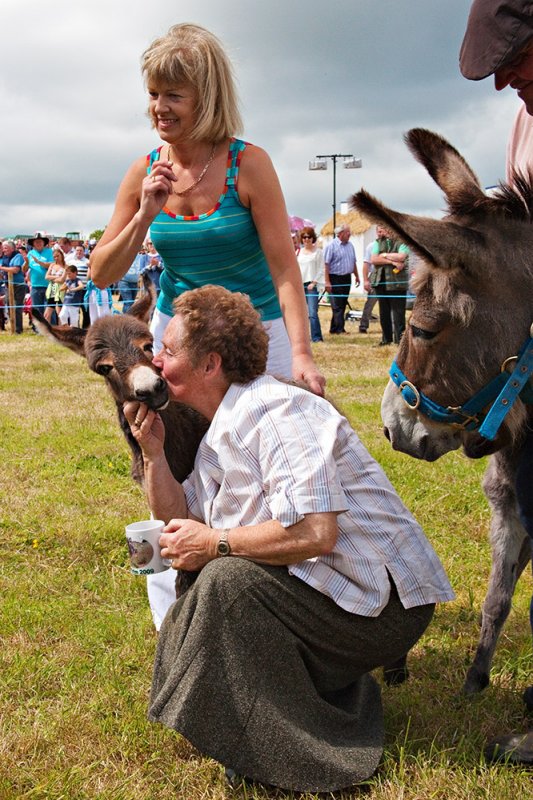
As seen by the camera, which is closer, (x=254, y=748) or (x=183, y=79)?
(x=254, y=748)

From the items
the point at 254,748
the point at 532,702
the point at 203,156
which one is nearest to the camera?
the point at 254,748

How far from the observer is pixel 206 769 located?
8.82 feet

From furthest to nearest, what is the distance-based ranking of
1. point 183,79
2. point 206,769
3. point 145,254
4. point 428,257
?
point 145,254, point 183,79, point 206,769, point 428,257

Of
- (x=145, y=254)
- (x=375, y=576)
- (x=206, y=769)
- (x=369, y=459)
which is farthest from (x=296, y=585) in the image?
(x=145, y=254)

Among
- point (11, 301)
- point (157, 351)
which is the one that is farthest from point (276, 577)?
point (11, 301)

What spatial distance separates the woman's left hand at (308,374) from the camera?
322cm

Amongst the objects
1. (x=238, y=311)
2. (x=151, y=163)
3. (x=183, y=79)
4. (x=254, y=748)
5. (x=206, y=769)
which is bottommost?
(x=206, y=769)

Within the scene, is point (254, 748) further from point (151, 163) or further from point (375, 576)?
point (151, 163)

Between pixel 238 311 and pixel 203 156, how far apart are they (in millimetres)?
1099

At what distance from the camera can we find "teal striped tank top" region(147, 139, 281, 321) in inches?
136

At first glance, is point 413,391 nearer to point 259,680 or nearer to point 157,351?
point 259,680

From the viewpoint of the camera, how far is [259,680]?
2.52 metres

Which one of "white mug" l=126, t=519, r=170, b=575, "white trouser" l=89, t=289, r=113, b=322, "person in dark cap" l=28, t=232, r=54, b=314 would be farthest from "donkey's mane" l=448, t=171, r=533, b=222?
"person in dark cap" l=28, t=232, r=54, b=314

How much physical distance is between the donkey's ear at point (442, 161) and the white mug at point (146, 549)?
5.05 ft
